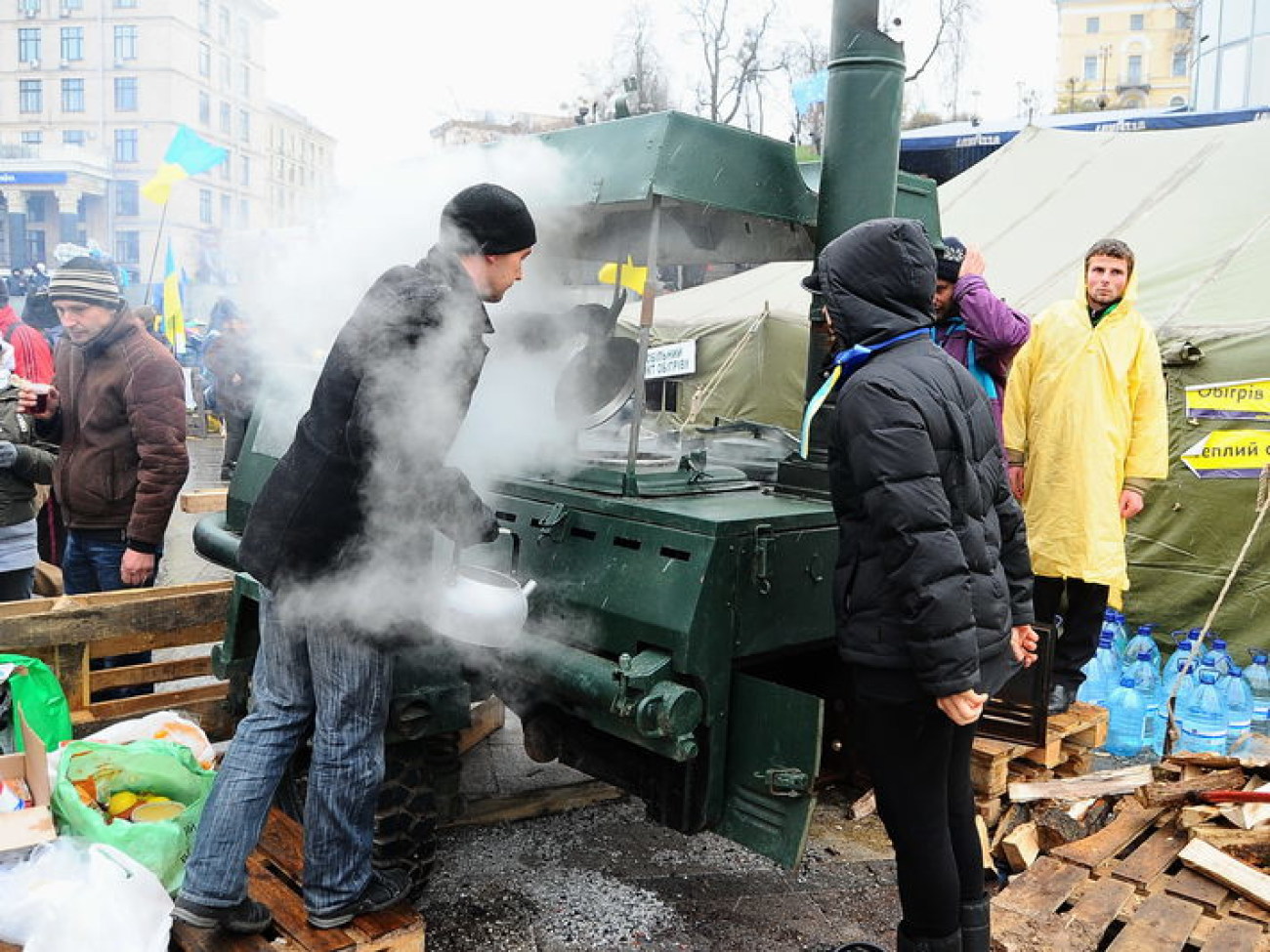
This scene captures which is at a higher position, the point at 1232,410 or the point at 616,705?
the point at 1232,410

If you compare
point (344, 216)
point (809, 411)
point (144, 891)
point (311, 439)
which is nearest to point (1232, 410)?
point (809, 411)

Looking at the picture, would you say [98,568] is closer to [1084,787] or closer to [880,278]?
[880,278]

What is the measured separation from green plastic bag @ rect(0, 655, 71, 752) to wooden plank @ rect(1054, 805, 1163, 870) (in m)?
3.09

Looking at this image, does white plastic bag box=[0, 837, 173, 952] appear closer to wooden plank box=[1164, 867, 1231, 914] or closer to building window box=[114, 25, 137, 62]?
wooden plank box=[1164, 867, 1231, 914]

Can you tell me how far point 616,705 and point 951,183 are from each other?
7.48 meters

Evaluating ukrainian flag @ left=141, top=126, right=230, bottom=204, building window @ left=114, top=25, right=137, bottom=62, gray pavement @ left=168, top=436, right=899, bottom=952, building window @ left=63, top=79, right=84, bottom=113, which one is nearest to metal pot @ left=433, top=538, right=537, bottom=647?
gray pavement @ left=168, top=436, right=899, bottom=952

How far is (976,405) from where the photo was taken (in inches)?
95.5

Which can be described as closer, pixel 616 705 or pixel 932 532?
pixel 932 532

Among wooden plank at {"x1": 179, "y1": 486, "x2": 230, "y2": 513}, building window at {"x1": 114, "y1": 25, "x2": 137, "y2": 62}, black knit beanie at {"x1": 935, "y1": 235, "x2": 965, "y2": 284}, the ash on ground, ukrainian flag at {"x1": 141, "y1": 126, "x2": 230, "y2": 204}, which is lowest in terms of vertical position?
the ash on ground

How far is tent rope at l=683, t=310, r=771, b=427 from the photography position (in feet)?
29.0

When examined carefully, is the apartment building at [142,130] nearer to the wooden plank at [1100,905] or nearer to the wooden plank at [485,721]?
the wooden plank at [485,721]

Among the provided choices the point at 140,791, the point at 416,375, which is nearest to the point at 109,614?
the point at 140,791

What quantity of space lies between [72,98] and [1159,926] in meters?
28.9

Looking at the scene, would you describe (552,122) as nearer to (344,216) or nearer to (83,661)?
(344,216)
